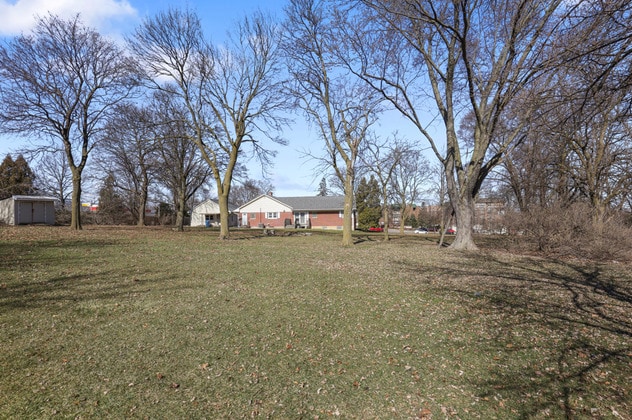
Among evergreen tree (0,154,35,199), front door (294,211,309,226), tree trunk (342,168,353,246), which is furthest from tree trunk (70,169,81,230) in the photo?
front door (294,211,309,226)

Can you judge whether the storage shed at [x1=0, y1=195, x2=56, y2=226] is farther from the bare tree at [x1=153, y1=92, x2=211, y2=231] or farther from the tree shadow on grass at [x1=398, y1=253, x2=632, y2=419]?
the tree shadow on grass at [x1=398, y1=253, x2=632, y2=419]

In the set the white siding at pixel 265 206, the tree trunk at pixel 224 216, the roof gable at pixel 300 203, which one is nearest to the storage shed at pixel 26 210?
the tree trunk at pixel 224 216

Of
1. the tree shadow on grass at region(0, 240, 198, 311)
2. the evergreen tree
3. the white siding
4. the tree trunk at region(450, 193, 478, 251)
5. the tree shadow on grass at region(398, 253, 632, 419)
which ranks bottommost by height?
the tree shadow on grass at region(398, 253, 632, 419)

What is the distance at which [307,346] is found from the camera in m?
4.73

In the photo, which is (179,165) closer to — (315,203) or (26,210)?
(26,210)

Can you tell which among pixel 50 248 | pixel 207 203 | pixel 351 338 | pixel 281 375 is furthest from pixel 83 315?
pixel 207 203

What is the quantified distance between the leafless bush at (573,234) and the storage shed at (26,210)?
34.2 metres

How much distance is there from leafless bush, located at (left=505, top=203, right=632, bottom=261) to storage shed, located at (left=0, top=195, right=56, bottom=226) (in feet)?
112

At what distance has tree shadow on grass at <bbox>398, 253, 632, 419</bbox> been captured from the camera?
11.4 feet

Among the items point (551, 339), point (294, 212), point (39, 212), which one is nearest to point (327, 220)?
point (294, 212)

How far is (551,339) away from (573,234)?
41.4 feet

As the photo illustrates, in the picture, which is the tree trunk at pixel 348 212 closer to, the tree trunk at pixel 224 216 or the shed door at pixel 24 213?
the tree trunk at pixel 224 216

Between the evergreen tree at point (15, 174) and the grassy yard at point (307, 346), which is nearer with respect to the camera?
the grassy yard at point (307, 346)

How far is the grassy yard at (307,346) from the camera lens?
134 inches
